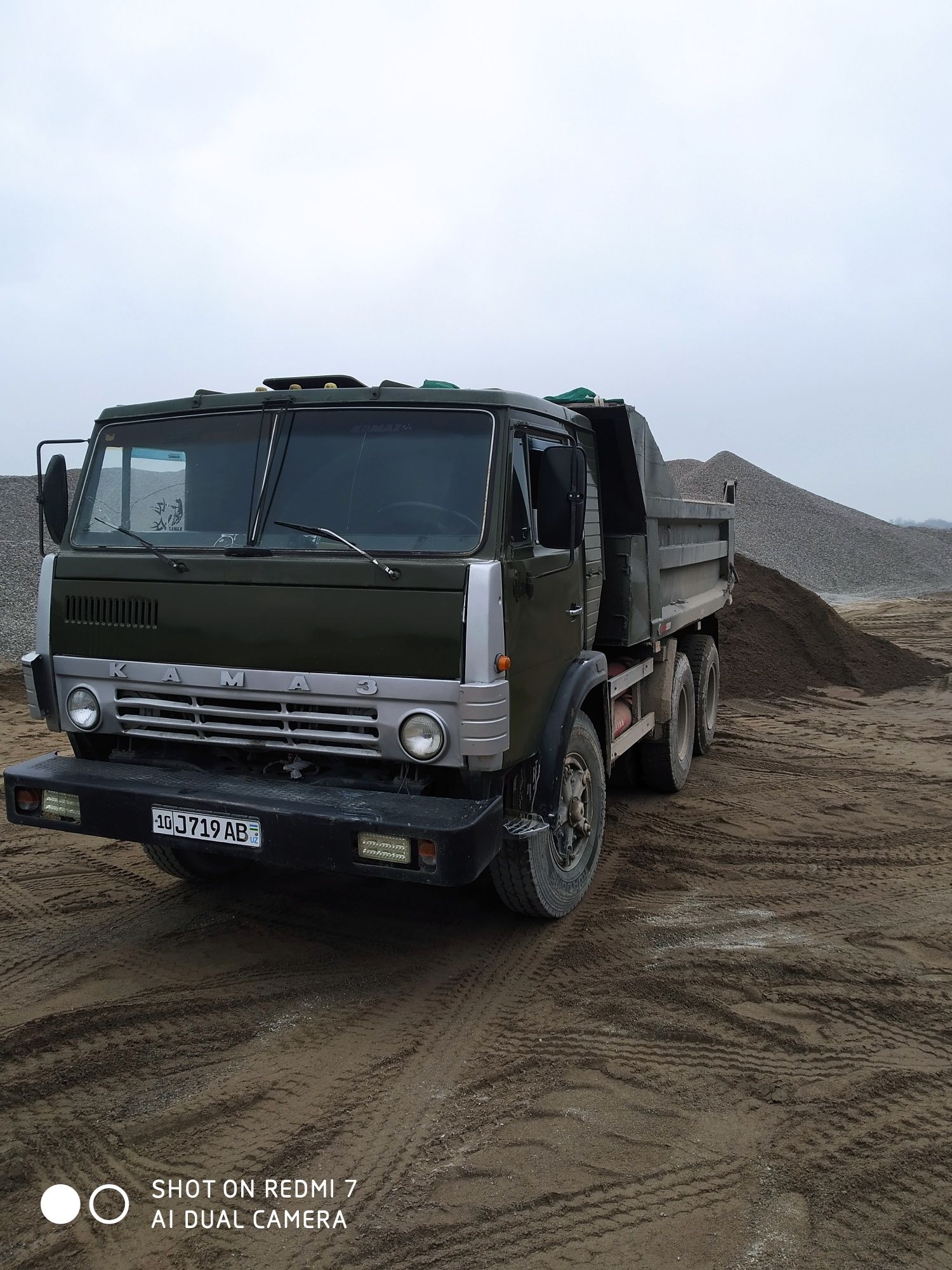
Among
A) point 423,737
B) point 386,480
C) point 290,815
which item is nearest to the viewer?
point 290,815

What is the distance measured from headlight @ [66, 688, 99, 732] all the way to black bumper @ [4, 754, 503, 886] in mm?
211

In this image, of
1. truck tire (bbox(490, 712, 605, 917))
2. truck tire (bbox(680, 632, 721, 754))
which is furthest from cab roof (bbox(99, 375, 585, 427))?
truck tire (bbox(680, 632, 721, 754))

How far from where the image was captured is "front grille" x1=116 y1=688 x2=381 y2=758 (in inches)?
155

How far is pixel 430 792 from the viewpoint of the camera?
161 inches

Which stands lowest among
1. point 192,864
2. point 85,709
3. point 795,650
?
point 192,864

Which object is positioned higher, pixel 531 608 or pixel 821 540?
pixel 821 540

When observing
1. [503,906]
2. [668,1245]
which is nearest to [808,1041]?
[668,1245]

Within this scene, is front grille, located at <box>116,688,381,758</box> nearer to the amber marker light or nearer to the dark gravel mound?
the amber marker light

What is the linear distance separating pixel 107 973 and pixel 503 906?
1859 mm

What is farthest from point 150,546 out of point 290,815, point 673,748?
point 673,748

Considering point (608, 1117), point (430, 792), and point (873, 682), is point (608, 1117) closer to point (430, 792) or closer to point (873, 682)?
point (430, 792)

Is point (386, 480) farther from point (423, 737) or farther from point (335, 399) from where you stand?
point (423, 737)

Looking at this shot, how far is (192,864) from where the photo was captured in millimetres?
5156

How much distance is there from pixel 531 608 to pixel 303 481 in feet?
3.65
